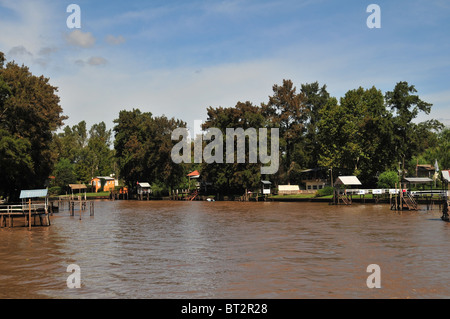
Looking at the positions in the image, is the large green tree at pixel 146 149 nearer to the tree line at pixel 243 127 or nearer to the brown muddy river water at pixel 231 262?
the tree line at pixel 243 127

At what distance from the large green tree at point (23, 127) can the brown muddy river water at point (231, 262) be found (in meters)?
13.9

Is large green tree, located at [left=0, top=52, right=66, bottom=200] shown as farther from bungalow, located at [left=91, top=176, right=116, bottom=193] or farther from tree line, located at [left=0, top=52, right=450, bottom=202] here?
bungalow, located at [left=91, top=176, right=116, bottom=193]

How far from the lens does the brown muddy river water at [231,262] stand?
1717cm

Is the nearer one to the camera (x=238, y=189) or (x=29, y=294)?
(x=29, y=294)

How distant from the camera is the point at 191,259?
23969mm

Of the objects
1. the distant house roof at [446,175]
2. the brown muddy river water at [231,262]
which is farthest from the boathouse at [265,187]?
the brown muddy river water at [231,262]

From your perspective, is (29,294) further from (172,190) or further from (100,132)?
(100,132)

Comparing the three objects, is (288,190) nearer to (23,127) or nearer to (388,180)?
(388,180)

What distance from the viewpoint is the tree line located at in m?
54.6

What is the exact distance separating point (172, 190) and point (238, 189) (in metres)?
19.8

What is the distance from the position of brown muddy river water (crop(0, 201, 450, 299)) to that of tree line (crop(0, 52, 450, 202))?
19732 millimetres

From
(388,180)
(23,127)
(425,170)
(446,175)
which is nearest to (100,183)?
(23,127)

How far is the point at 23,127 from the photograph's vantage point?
54.1 metres
